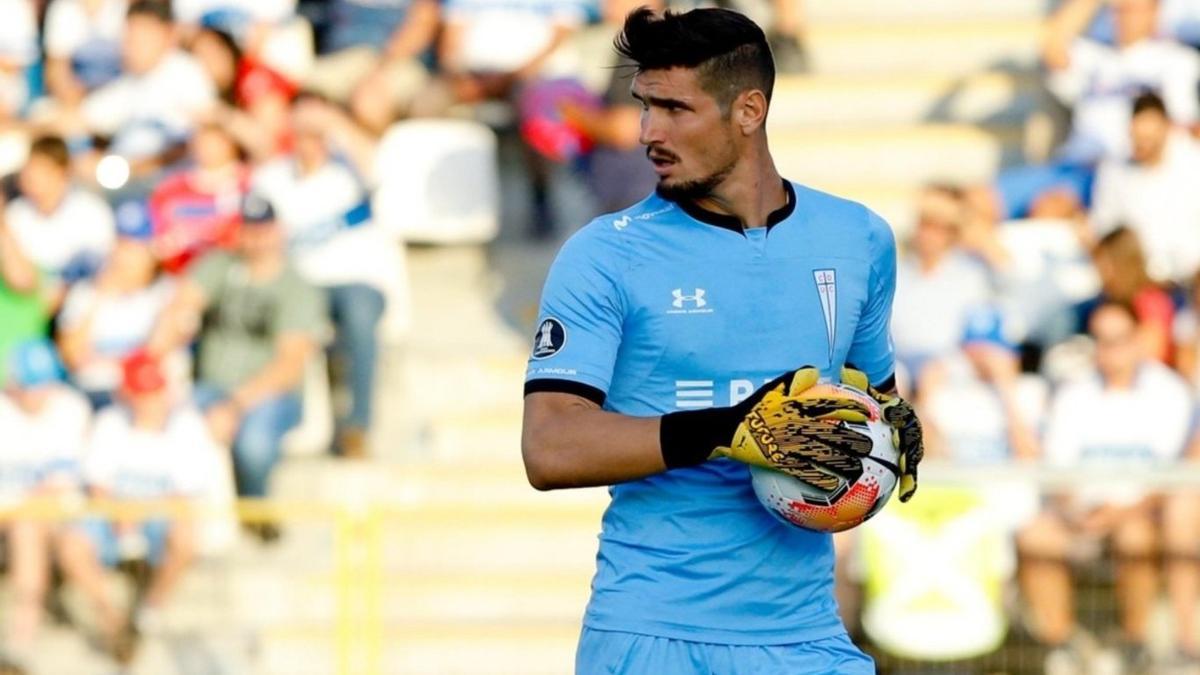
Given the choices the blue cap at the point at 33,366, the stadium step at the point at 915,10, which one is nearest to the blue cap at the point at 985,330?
the stadium step at the point at 915,10

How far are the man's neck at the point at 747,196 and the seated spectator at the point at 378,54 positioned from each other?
6430 mm

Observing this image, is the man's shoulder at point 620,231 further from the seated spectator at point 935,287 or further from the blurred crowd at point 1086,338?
the seated spectator at point 935,287

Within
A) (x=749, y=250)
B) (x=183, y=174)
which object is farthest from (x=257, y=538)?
(x=749, y=250)

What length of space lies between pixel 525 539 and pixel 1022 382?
7.44 ft

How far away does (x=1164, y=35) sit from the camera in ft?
34.1

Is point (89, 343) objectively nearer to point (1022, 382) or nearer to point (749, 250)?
point (1022, 382)

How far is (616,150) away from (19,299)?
2.98m

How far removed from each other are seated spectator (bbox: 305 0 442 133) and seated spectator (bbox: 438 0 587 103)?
143 millimetres

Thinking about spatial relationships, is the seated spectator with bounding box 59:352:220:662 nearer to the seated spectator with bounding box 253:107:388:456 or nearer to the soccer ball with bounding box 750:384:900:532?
the seated spectator with bounding box 253:107:388:456

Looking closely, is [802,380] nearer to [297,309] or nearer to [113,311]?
Result: [297,309]

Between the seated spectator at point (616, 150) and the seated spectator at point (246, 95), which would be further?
the seated spectator at point (246, 95)

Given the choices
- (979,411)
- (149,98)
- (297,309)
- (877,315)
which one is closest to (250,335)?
(297,309)

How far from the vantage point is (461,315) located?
36.1 ft

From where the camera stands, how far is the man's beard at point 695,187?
4.59 meters
